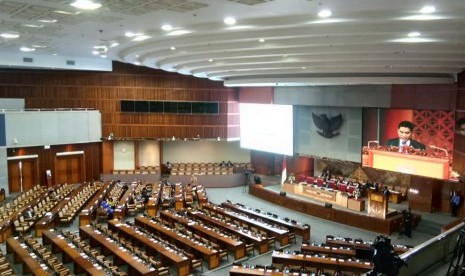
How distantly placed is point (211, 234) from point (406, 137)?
34.9 feet

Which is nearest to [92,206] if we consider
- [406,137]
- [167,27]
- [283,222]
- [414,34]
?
[283,222]

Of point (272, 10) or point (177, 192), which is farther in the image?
point (177, 192)

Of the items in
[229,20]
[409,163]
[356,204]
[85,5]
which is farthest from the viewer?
[356,204]

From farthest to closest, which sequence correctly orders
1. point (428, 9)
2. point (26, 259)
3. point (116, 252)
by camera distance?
point (116, 252) < point (26, 259) < point (428, 9)

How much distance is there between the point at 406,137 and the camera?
62.4ft

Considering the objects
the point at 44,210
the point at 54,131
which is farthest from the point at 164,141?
the point at 44,210

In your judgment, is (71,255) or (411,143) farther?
(411,143)

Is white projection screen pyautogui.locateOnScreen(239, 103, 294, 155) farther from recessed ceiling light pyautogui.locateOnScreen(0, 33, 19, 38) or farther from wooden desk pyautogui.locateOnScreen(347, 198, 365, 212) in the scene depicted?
recessed ceiling light pyautogui.locateOnScreen(0, 33, 19, 38)

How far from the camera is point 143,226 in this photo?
15898 mm

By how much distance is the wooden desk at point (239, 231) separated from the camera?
13695 mm

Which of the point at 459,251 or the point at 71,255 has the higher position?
the point at 459,251

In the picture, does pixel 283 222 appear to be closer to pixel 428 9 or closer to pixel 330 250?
pixel 330 250

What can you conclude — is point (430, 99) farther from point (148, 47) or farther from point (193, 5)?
point (193, 5)

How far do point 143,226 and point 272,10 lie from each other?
413 inches
